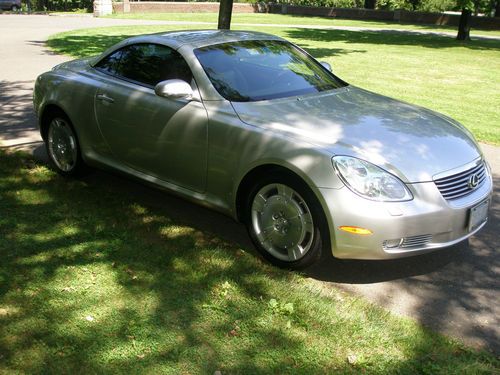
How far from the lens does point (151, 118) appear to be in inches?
193

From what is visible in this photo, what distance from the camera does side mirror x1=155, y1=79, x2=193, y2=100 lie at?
450 centimetres

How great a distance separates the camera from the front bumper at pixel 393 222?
3705 mm

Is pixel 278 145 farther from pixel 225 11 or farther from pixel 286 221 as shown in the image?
pixel 225 11

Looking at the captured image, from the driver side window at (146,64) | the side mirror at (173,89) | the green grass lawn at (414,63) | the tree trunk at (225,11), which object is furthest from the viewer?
→ the tree trunk at (225,11)

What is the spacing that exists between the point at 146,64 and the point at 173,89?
2.90 ft

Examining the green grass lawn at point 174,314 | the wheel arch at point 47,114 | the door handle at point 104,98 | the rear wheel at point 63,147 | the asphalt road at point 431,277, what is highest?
the door handle at point 104,98

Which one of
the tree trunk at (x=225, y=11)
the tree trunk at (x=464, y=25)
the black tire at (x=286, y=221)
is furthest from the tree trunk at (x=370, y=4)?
the black tire at (x=286, y=221)

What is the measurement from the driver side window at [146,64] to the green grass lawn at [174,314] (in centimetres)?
129

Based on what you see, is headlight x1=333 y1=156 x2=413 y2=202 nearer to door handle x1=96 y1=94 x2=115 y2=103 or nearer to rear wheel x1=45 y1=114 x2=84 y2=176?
door handle x1=96 y1=94 x2=115 y2=103

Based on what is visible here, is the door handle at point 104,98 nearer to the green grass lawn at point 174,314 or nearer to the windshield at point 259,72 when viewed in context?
the windshield at point 259,72

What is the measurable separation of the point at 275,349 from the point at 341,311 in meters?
0.63

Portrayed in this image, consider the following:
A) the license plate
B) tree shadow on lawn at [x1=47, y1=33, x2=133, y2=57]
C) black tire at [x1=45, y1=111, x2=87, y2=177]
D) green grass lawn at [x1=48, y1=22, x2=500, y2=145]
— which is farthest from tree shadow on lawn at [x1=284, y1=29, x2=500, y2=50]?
the license plate

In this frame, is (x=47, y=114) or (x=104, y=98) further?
(x=47, y=114)

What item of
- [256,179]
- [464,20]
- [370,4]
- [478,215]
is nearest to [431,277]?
[478,215]
